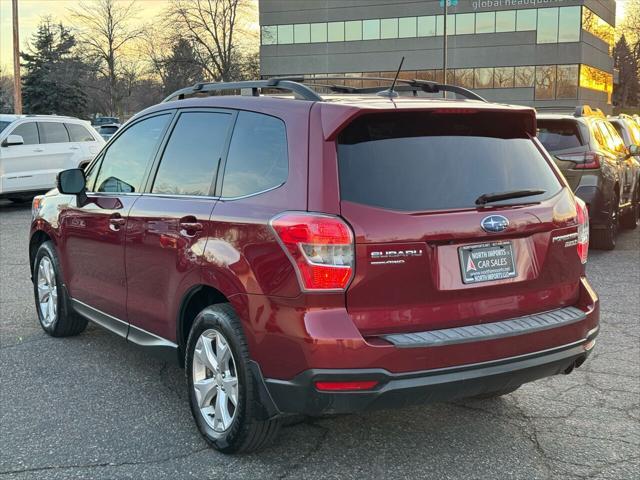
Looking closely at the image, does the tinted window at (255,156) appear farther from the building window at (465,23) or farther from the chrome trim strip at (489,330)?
the building window at (465,23)

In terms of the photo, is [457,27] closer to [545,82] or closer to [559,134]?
[545,82]

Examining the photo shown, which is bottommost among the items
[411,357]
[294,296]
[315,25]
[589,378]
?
[589,378]

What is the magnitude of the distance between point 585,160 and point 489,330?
6.53 m

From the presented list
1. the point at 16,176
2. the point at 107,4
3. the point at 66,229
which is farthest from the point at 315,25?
the point at 66,229

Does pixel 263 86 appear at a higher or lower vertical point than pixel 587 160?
higher

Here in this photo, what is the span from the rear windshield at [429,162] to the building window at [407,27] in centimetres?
6028

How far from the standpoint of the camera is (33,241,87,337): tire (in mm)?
5414

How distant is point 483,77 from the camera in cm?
5981

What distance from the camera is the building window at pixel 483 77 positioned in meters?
59.6

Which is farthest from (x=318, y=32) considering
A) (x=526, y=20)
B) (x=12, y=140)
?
(x=12, y=140)

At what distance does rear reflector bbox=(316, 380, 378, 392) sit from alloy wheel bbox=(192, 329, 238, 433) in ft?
1.72

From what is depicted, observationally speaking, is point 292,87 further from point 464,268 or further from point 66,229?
point 66,229

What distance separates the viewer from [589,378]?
4723 millimetres

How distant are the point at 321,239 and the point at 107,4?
2249 inches
